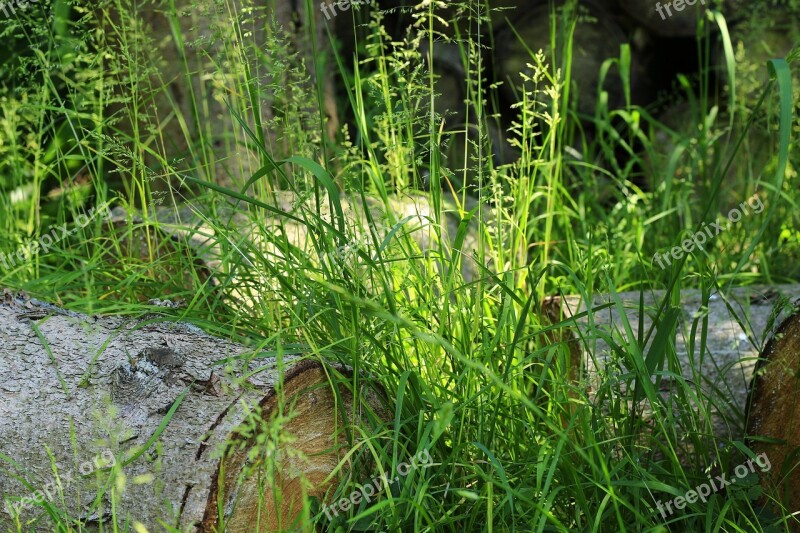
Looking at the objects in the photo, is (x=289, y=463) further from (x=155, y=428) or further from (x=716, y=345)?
(x=716, y=345)

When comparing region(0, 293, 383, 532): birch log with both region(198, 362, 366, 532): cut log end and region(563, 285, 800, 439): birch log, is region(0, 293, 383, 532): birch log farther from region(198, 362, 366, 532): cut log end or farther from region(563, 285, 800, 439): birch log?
region(563, 285, 800, 439): birch log

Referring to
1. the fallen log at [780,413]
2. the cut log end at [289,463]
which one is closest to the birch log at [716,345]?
the fallen log at [780,413]

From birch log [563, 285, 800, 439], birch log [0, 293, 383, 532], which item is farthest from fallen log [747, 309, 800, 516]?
birch log [0, 293, 383, 532]

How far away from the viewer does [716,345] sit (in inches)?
90.1

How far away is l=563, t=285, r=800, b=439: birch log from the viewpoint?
197cm

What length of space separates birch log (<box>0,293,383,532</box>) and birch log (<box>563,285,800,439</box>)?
0.63m

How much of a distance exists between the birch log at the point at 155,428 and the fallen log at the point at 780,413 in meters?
0.82

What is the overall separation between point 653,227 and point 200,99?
5.48 ft

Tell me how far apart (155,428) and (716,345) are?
1411 mm

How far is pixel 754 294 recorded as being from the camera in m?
2.48

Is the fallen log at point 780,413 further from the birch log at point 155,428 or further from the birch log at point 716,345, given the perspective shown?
the birch log at point 155,428

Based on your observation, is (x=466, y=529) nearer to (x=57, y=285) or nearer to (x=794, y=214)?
(x=57, y=285)

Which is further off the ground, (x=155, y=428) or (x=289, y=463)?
(x=155, y=428)

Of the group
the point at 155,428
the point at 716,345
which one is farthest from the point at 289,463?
→ the point at 716,345
